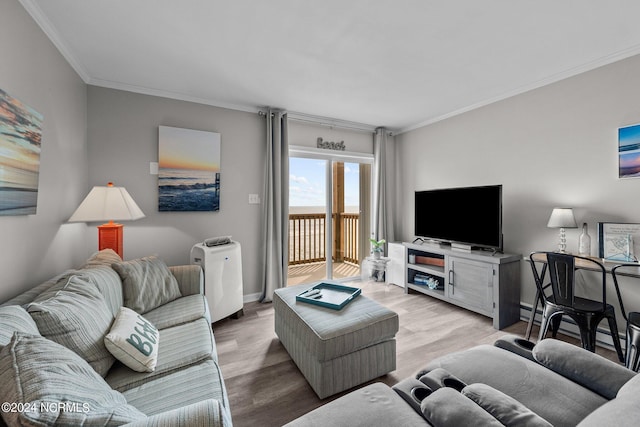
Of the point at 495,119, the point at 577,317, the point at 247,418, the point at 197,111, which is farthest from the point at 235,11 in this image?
the point at 577,317

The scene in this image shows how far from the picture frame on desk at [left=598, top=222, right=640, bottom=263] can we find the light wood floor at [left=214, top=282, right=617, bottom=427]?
80 cm

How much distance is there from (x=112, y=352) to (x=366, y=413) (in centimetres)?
122

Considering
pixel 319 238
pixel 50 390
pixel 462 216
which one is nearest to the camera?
pixel 50 390

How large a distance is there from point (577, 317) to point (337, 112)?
322 cm

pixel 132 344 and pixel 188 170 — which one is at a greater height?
pixel 188 170

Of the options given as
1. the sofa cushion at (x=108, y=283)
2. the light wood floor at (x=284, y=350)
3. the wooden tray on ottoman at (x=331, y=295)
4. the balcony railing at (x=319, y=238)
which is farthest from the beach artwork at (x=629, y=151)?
the sofa cushion at (x=108, y=283)

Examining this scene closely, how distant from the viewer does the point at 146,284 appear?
2002 millimetres

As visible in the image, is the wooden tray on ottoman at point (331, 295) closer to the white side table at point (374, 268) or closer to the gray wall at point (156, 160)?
the gray wall at point (156, 160)

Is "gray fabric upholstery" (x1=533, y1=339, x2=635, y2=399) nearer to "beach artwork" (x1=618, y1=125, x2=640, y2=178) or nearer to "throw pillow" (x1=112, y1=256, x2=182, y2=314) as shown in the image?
"beach artwork" (x1=618, y1=125, x2=640, y2=178)

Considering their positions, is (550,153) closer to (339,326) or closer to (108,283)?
(339,326)

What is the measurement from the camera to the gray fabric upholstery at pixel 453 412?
0.76 m

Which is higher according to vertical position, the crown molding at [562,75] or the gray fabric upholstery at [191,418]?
the crown molding at [562,75]

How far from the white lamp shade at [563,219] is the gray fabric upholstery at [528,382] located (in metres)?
1.75

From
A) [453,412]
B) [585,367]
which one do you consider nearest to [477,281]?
[585,367]
